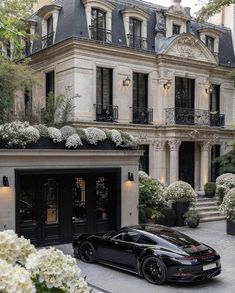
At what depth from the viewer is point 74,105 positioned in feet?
68.5

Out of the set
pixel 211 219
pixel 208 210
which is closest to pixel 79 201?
pixel 211 219

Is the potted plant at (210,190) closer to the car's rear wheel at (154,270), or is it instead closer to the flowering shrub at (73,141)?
the flowering shrub at (73,141)

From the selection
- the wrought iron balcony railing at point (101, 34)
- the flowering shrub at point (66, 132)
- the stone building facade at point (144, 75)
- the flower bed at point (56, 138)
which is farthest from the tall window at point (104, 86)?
the flowering shrub at point (66, 132)

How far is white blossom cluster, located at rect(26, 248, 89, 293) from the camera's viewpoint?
301cm

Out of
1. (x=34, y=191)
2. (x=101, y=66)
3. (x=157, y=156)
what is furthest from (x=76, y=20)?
(x=34, y=191)

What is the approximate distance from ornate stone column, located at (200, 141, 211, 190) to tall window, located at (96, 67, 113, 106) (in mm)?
6641

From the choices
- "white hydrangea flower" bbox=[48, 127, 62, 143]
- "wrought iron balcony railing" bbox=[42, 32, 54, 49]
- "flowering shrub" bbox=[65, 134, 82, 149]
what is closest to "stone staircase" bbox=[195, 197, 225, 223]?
"flowering shrub" bbox=[65, 134, 82, 149]

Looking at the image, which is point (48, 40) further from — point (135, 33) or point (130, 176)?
point (130, 176)

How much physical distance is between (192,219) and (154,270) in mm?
7974

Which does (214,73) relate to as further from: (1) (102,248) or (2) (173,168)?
(1) (102,248)

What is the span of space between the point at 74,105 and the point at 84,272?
11288mm

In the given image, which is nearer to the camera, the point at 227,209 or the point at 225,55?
the point at 227,209

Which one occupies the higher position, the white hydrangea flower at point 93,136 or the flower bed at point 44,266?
the white hydrangea flower at point 93,136

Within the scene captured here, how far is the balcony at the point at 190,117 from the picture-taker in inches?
938
